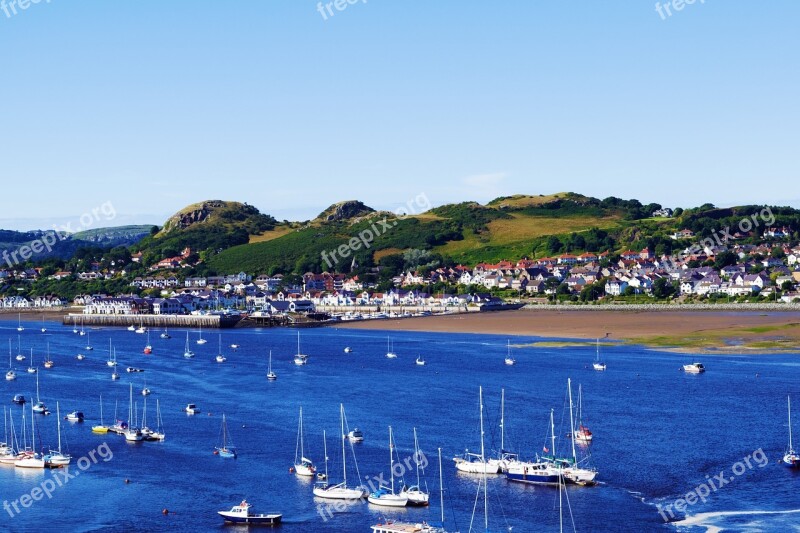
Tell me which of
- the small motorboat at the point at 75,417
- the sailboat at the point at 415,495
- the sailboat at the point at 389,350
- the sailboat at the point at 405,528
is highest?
the sailboat at the point at 389,350

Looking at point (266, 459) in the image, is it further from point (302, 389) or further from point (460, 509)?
point (302, 389)

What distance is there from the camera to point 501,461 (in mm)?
44250

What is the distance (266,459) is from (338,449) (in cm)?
330

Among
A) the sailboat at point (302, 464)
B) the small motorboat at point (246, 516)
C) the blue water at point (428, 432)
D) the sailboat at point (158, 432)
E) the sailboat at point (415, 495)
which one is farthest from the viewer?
the sailboat at point (158, 432)

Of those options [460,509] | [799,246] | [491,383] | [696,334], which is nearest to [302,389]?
[491,383]

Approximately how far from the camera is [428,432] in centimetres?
5212

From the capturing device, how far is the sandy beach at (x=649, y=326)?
8931 centimetres

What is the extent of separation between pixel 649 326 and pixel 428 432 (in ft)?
196

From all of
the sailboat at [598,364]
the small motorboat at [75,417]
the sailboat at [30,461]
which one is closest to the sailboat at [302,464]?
the sailboat at [30,461]

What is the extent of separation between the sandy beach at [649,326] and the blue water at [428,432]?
7120 mm

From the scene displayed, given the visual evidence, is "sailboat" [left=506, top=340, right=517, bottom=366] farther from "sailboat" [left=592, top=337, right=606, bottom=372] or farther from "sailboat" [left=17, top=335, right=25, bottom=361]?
"sailboat" [left=17, top=335, right=25, bottom=361]

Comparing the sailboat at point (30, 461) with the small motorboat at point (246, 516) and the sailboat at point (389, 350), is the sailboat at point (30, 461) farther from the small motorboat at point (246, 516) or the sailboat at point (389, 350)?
the sailboat at point (389, 350)

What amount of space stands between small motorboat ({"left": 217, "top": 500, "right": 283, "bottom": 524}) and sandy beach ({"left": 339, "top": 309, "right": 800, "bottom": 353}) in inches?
2133

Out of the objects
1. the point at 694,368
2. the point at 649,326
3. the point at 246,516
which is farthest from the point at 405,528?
the point at 649,326
